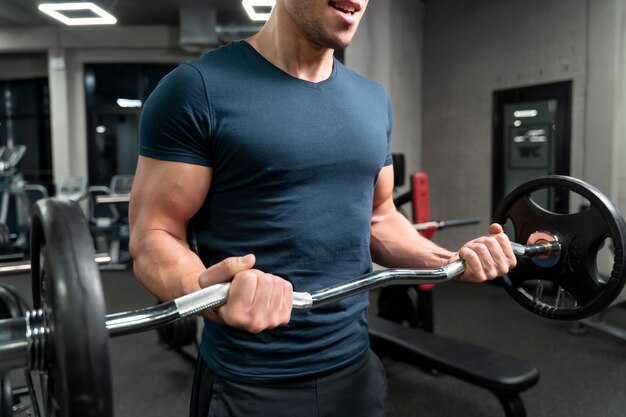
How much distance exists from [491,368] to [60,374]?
1.94m

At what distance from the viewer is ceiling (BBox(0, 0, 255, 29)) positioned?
248 inches

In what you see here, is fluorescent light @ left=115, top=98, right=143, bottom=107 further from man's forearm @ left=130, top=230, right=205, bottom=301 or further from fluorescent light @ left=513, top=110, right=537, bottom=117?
man's forearm @ left=130, top=230, right=205, bottom=301

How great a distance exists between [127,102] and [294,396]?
763cm

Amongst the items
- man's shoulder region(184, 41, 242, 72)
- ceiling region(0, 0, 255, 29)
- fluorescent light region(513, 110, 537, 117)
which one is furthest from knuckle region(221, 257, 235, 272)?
ceiling region(0, 0, 255, 29)

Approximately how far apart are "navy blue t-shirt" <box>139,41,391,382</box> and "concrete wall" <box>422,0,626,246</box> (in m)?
3.85

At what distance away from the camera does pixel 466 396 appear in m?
2.59

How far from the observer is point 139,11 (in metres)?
6.62

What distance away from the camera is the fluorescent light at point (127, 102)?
303 inches

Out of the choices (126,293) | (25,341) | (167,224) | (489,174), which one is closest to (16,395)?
(167,224)

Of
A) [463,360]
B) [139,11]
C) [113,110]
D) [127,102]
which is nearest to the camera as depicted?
[463,360]

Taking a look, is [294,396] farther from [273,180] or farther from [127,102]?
[127,102]

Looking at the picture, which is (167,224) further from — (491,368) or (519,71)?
(519,71)

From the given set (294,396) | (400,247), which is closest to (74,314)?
(294,396)

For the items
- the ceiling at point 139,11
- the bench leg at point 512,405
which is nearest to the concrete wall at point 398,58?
the ceiling at point 139,11
